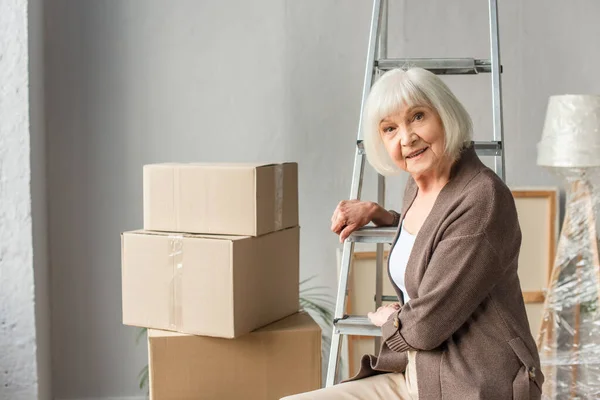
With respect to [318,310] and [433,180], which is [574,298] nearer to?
[318,310]

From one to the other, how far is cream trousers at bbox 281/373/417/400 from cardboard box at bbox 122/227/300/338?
38 cm

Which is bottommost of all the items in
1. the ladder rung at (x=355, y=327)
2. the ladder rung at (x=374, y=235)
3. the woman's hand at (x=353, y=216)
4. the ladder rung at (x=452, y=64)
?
the ladder rung at (x=355, y=327)

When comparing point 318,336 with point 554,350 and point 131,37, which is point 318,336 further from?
point 131,37

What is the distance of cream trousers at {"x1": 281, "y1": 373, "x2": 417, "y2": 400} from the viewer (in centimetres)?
166

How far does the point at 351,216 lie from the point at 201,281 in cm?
43

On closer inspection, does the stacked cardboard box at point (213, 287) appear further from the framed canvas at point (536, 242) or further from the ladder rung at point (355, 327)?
the framed canvas at point (536, 242)

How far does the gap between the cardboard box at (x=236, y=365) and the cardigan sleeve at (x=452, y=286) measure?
0.65 m

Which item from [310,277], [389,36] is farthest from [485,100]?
[310,277]

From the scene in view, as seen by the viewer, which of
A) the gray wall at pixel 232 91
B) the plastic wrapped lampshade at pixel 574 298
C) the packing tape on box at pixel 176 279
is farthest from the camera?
the gray wall at pixel 232 91

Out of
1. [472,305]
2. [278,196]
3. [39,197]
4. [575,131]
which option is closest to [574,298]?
[575,131]

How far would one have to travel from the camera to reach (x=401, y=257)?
5.45ft

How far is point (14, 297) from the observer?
253 centimetres

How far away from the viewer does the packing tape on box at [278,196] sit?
2121 mm

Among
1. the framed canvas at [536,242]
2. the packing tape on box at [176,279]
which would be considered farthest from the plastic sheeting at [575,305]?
the packing tape on box at [176,279]
